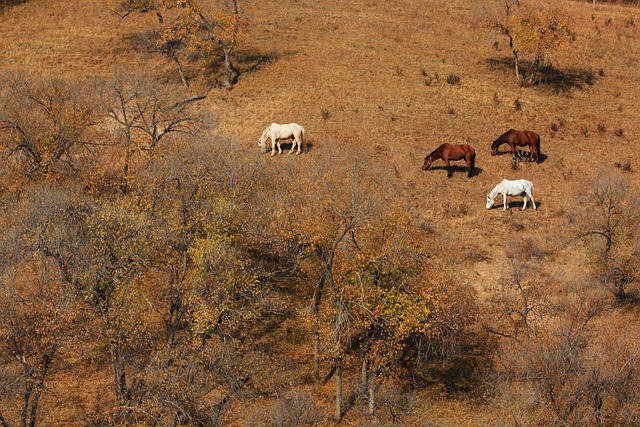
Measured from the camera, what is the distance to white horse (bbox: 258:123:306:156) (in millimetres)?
50375

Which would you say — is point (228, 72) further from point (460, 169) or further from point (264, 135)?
point (460, 169)

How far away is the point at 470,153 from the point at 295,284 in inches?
616

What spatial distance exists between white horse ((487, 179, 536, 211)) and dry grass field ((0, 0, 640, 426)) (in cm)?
77

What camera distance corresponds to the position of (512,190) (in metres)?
44.3

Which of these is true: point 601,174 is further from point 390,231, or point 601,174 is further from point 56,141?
point 56,141

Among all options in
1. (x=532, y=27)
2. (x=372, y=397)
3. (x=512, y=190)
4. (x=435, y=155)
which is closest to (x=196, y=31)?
(x=435, y=155)

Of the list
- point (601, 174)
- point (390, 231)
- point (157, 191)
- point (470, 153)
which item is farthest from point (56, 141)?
point (601, 174)

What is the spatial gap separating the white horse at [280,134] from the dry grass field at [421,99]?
0.91 metres

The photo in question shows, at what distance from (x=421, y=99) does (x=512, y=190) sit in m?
16.9

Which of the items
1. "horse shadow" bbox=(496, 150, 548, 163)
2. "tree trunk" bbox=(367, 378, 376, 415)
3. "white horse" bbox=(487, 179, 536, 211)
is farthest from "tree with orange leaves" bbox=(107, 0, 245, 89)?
"tree trunk" bbox=(367, 378, 376, 415)

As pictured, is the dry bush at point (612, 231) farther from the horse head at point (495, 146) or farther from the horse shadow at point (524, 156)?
the horse head at point (495, 146)

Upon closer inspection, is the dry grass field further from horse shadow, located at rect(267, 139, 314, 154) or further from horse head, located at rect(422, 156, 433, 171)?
horse head, located at rect(422, 156, 433, 171)

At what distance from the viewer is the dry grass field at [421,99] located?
41.7m

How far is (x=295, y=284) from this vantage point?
138 ft
